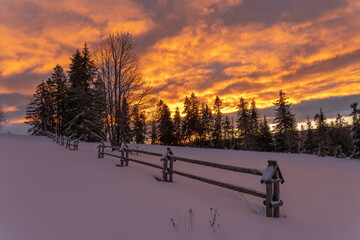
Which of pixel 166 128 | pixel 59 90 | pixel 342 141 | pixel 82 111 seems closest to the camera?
pixel 82 111

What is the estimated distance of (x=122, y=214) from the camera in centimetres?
428

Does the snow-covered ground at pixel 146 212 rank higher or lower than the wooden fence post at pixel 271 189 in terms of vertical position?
lower

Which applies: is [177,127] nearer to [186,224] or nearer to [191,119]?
[191,119]

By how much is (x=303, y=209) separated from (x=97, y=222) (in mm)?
5630

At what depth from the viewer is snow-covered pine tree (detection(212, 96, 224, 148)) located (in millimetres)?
57656

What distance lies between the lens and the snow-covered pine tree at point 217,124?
5766 cm

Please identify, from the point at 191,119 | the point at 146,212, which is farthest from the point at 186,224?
the point at 191,119

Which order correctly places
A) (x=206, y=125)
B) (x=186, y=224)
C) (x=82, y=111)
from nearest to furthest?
(x=186, y=224), (x=82, y=111), (x=206, y=125)

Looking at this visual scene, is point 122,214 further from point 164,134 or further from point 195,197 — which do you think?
point 164,134

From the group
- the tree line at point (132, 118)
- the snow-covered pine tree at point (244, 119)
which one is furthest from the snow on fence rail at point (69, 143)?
the snow-covered pine tree at point (244, 119)

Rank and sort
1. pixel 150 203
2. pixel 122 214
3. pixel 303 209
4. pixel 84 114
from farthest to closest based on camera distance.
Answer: pixel 84 114 < pixel 303 209 < pixel 150 203 < pixel 122 214

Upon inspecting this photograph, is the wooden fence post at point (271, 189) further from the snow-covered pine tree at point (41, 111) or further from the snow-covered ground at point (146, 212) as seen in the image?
the snow-covered pine tree at point (41, 111)

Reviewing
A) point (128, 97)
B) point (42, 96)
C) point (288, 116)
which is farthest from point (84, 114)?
point (288, 116)

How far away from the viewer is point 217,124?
5847cm
